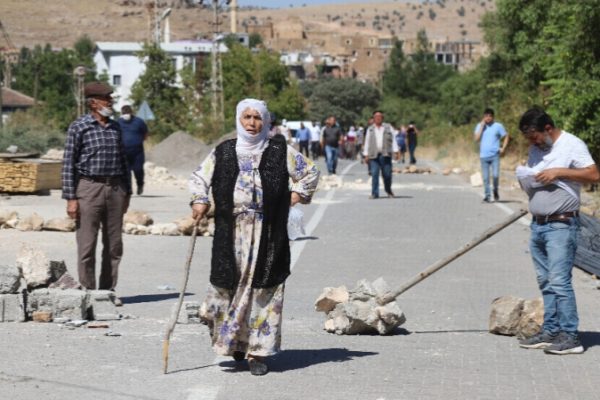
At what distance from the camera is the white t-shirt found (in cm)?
962

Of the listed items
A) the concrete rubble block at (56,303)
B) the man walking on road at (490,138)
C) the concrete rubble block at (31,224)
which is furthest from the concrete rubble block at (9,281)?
the man walking on road at (490,138)

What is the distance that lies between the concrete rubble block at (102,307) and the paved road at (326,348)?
214 millimetres

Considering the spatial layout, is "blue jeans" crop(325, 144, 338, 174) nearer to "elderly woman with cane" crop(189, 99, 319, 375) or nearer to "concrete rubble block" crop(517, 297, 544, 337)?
"concrete rubble block" crop(517, 297, 544, 337)

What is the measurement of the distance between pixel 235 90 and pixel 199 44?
6194 centimetres

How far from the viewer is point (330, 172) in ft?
131

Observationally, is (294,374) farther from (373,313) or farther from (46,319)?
(46,319)

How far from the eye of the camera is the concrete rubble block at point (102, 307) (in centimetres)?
1096

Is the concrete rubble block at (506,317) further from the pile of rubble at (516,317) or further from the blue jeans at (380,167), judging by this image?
the blue jeans at (380,167)

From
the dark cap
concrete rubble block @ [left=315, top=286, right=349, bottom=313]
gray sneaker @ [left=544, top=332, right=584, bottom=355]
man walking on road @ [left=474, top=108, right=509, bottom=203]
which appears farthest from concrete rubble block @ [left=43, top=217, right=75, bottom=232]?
gray sneaker @ [left=544, top=332, right=584, bottom=355]

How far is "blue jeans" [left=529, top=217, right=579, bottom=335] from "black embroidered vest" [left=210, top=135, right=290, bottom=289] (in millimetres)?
1962

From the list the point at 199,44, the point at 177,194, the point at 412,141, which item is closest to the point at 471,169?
the point at 412,141

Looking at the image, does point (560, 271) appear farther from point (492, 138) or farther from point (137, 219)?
point (492, 138)

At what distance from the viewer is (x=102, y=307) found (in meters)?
11.0

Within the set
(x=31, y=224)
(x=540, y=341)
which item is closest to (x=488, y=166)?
(x=31, y=224)
